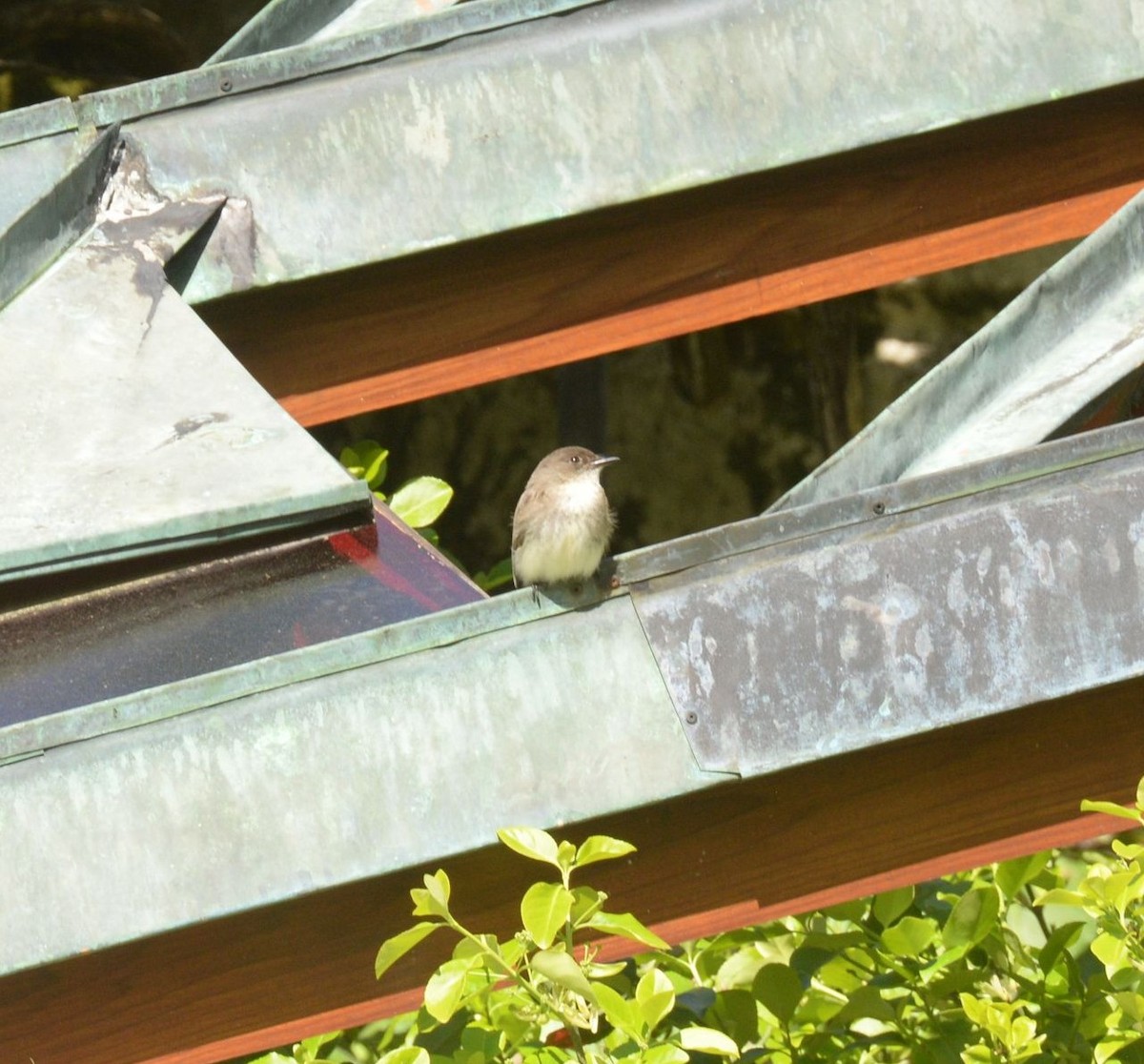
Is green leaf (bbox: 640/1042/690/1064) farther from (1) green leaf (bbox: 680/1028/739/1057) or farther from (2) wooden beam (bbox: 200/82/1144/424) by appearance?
(2) wooden beam (bbox: 200/82/1144/424)

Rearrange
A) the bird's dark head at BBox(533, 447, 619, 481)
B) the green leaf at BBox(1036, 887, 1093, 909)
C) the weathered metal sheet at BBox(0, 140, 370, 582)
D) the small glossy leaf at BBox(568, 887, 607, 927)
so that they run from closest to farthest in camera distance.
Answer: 1. the small glossy leaf at BBox(568, 887, 607, 927)
2. the green leaf at BBox(1036, 887, 1093, 909)
3. the weathered metal sheet at BBox(0, 140, 370, 582)
4. the bird's dark head at BBox(533, 447, 619, 481)

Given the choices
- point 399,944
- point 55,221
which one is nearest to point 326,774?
point 399,944

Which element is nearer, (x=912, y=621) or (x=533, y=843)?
(x=533, y=843)

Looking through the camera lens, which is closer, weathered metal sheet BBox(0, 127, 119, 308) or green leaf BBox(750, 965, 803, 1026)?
green leaf BBox(750, 965, 803, 1026)

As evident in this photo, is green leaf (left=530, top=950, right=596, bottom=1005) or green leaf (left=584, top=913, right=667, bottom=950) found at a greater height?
green leaf (left=584, top=913, right=667, bottom=950)

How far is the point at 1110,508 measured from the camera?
2.25m

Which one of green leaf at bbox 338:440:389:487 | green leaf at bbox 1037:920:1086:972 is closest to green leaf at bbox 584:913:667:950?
green leaf at bbox 1037:920:1086:972

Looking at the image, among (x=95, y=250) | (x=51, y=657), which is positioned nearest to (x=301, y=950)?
(x=51, y=657)

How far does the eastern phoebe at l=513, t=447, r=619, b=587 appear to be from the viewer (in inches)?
140

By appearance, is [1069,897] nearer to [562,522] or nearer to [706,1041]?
[706,1041]

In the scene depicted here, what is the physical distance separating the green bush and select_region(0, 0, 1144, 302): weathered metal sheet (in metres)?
1.39

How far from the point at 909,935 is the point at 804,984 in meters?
0.29

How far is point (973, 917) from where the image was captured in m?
2.63

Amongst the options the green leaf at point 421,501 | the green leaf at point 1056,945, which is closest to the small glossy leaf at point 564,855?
the green leaf at point 1056,945
